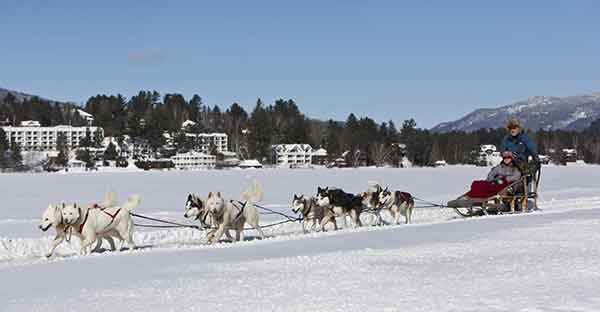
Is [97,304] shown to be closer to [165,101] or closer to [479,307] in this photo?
[479,307]

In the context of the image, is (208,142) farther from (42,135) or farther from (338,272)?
(338,272)

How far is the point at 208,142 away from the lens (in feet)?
350

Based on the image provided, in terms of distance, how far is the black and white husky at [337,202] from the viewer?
13016mm

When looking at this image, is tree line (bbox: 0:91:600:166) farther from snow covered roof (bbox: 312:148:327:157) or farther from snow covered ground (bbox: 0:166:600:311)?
snow covered ground (bbox: 0:166:600:311)

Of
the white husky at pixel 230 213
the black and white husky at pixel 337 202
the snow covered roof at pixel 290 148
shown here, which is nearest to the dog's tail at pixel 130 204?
the white husky at pixel 230 213

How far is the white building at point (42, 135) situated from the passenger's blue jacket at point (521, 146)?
346ft

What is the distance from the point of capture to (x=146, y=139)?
9419cm

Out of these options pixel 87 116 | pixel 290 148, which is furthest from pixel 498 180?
pixel 87 116

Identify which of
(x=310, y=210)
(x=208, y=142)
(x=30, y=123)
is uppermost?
(x=30, y=123)

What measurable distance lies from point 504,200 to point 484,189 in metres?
0.60

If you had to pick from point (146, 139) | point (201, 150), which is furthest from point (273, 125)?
point (146, 139)

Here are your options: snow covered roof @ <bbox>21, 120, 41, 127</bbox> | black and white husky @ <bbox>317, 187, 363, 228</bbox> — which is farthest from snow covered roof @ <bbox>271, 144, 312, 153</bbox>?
black and white husky @ <bbox>317, 187, 363, 228</bbox>

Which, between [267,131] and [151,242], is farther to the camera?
[267,131]

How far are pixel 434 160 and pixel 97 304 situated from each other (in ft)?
319
